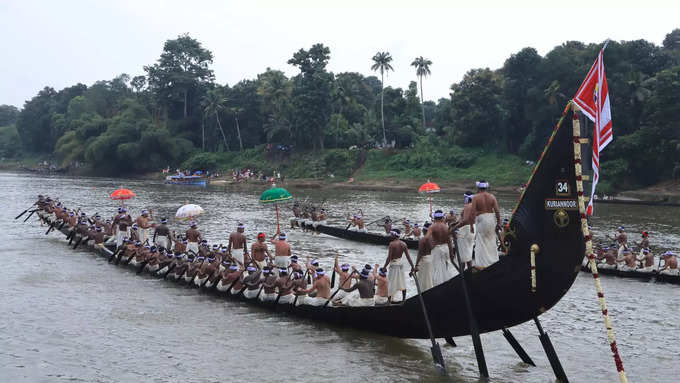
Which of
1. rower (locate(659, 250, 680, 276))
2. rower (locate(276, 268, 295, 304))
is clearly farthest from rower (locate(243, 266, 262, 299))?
rower (locate(659, 250, 680, 276))

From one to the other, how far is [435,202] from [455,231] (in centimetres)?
3816

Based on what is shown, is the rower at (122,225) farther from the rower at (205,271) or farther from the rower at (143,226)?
the rower at (205,271)

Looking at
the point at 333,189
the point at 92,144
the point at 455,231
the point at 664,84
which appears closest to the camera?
the point at 455,231

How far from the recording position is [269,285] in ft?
51.1

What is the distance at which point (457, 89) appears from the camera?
2709 inches

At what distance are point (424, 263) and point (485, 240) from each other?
2.15 metres

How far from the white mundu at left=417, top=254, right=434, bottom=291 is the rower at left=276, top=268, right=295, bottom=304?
4.00 metres

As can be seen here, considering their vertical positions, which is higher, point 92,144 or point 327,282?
point 92,144

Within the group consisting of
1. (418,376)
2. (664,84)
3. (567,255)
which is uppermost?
(664,84)

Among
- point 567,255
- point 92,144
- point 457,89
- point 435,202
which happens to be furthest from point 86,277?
point 92,144

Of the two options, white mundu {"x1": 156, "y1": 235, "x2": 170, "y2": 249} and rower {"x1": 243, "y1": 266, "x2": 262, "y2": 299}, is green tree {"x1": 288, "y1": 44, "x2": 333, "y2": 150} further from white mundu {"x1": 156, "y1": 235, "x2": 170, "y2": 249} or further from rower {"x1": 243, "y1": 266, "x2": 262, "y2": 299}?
rower {"x1": 243, "y1": 266, "x2": 262, "y2": 299}

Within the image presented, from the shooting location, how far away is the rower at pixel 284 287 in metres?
15.2

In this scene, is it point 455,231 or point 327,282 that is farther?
point 327,282

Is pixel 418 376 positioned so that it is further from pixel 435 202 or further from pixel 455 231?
pixel 435 202
